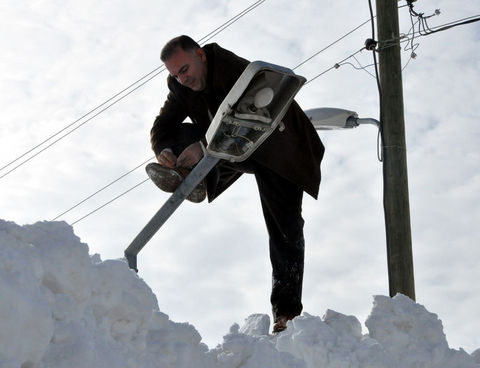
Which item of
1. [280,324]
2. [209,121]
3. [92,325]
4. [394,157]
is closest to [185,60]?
[209,121]

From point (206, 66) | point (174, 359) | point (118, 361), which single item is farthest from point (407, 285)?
point (118, 361)

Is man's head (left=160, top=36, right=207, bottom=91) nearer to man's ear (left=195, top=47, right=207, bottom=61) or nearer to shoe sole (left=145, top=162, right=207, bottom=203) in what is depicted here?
man's ear (left=195, top=47, right=207, bottom=61)

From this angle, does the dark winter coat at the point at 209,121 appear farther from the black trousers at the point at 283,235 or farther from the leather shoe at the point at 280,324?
the leather shoe at the point at 280,324

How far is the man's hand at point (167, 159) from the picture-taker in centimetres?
431

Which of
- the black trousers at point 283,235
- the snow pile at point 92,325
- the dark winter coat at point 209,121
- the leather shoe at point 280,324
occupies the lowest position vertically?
the snow pile at point 92,325

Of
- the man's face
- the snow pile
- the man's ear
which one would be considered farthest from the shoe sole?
the snow pile

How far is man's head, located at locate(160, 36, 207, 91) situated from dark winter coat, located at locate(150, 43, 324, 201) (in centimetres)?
6

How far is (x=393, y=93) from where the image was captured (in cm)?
553

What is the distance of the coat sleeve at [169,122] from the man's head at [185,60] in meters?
0.26

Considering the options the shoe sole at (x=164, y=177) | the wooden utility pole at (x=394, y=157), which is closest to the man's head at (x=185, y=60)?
the shoe sole at (x=164, y=177)

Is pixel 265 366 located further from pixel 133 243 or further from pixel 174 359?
pixel 133 243

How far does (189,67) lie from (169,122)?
0.44 metres

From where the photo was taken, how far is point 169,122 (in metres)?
4.77

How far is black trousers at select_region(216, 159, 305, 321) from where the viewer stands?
14.4 ft
